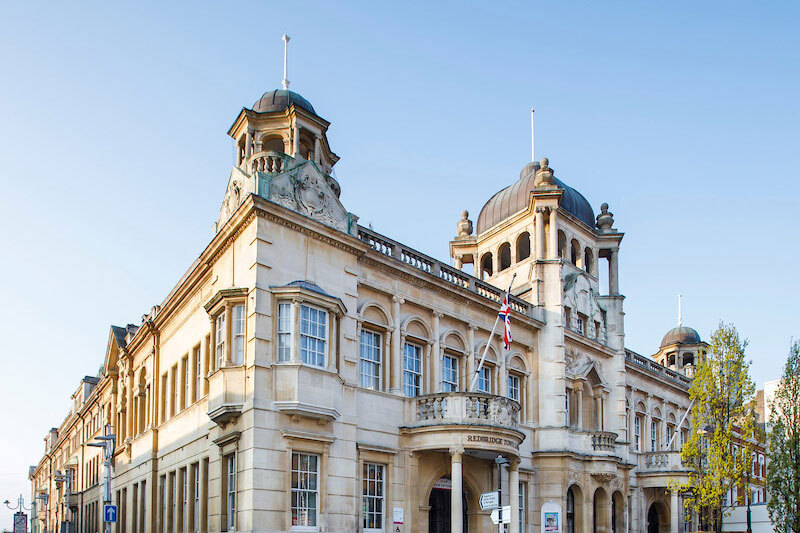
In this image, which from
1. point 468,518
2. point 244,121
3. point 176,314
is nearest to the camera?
point 244,121

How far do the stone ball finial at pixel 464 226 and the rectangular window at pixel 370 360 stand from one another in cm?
1504

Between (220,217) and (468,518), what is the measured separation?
13.6 m

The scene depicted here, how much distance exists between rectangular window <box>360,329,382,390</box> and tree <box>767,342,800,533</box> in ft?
60.9

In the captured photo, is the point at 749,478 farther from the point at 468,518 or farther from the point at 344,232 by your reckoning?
the point at 344,232

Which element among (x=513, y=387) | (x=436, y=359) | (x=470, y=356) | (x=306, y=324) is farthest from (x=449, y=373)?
(x=306, y=324)

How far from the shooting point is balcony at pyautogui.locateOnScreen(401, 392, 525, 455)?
2611 centimetres

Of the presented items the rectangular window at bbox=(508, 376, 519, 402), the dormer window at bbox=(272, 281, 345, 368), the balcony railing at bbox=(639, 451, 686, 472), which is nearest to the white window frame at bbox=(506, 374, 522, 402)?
the rectangular window at bbox=(508, 376, 519, 402)

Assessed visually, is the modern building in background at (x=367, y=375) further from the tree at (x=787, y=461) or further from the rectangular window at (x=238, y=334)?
the tree at (x=787, y=461)

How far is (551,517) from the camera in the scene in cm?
3153

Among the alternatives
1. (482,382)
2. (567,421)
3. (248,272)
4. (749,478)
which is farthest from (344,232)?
(749,478)

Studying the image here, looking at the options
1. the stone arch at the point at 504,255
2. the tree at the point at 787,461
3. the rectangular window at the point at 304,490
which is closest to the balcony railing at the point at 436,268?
the stone arch at the point at 504,255

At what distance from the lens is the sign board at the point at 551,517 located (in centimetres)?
3133

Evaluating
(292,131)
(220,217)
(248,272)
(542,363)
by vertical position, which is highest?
(292,131)

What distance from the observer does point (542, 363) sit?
33656 mm
